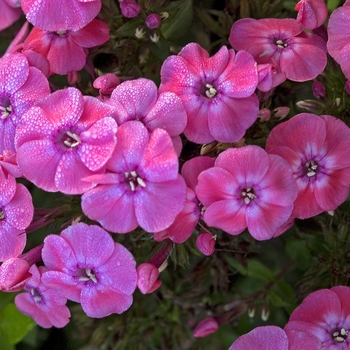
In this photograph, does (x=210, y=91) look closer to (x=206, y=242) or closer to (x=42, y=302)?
(x=206, y=242)

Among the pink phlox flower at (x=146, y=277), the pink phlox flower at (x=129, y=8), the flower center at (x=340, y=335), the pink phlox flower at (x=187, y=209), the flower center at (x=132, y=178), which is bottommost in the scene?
the flower center at (x=340, y=335)

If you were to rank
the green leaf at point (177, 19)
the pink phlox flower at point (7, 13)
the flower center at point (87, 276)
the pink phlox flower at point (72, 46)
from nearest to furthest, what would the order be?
1. the flower center at point (87, 276)
2. the pink phlox flower at point (72, 46)
3. the green leaf at point (177, 19)
4. the pink phlox flower at point (7, 13)

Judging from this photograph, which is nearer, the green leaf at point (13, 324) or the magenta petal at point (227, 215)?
the magenta petal at point (227, 215)

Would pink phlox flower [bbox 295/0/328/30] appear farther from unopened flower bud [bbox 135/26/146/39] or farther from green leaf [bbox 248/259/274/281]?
green leaf [bbox 248/259/274/281]

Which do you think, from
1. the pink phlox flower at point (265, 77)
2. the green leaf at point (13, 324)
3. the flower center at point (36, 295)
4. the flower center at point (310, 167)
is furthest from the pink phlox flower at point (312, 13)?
the green leaf at point (13, 324)

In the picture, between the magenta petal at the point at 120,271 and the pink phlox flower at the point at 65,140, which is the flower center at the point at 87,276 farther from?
the pink phlox flower at the point at 65,140

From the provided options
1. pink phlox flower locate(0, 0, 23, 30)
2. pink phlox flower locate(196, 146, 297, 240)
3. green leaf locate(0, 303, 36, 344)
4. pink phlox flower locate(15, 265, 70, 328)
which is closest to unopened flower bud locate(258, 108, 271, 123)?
pink phlox flower locate(196, 146, 297, 240)

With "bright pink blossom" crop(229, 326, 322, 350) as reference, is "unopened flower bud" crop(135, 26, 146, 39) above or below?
above

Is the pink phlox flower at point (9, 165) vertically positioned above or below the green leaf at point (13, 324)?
above
